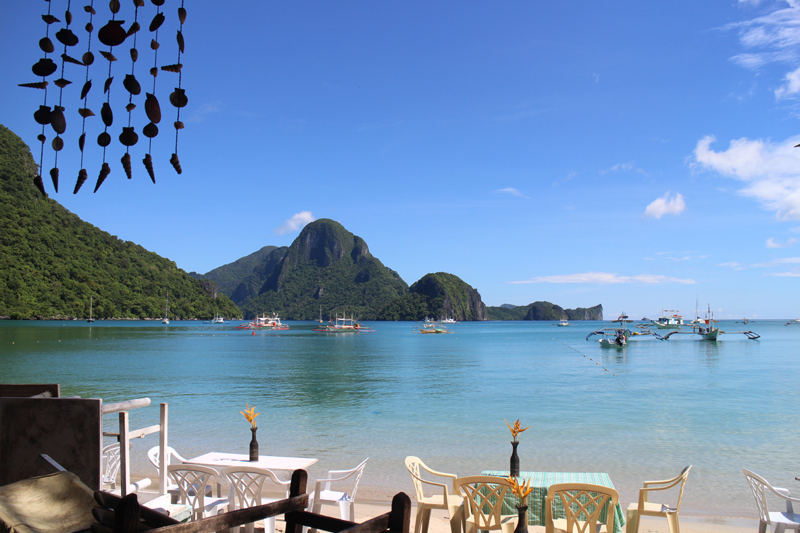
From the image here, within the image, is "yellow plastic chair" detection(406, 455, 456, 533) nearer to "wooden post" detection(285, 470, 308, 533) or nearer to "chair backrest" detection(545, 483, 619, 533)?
"chair backrest" detection(545, 483, 619, 533)

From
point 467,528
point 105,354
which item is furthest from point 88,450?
point 105,354

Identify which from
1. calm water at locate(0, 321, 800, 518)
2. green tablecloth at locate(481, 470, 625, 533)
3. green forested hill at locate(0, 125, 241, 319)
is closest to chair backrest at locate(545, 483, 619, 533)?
green tablecloth at locate(481, 470, 625, 533)

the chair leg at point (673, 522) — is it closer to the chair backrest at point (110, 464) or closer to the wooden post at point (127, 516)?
the wooden post at point (127, 516)

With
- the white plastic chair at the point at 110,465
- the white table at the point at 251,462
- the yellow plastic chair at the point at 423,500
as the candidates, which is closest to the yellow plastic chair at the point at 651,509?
the yellow plastic chair at the point at 423,500

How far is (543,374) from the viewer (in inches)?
1227

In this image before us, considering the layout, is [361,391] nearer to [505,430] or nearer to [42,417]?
[505,430]

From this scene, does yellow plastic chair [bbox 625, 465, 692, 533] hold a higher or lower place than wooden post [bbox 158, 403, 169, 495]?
lower

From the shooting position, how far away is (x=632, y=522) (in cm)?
493

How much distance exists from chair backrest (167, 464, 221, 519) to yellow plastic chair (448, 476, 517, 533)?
2.28 meters

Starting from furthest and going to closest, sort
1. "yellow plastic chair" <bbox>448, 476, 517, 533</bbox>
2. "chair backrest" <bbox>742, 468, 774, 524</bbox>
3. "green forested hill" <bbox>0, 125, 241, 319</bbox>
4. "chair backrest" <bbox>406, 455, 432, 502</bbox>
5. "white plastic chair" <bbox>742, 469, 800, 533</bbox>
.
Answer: "green forested hill" <bbox>0, 125, 241, 319</bbox>, "chair backrest" <bbox>406, 455, 432, 502</bbox>, "chair backrest" <bbox>742, 468, 774, 524</bbox>, "white plastic chair" <bbox>742, 469, 800, 533</bbox>, "yellow plastic chair" <bbox>448, 476, 517, 533</bbox>

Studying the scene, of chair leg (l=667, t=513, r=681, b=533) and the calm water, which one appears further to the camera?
the calm water

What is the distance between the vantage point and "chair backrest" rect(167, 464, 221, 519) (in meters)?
4.91

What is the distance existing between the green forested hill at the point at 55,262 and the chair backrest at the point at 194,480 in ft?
300

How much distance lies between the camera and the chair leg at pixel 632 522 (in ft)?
16.0
